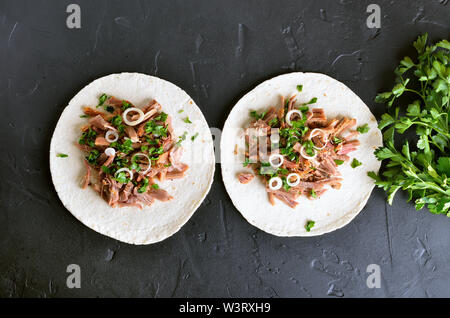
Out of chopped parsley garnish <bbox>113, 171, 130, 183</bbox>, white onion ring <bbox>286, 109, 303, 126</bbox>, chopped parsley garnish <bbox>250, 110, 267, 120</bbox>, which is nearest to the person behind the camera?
chopped parsley garnish <bbox>113, 171, 130, 183</bbox>

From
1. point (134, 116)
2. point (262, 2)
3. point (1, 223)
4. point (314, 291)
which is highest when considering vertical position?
point (262, 2)

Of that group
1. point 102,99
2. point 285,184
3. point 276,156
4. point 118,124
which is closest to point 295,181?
point 285,184

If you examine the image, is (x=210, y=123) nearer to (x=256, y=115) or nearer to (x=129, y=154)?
(x=256, y=115)

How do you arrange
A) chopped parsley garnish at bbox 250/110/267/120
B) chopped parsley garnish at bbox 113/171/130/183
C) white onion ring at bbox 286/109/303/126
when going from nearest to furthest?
chopped parsley garnish at bbox 113/171/130/183
white onion ring at bbox 286/109/303/126
chopped parsley garnish at bbox 250/110/267/120

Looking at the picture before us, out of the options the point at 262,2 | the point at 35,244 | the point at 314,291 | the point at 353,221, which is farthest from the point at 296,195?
the point at 35,244

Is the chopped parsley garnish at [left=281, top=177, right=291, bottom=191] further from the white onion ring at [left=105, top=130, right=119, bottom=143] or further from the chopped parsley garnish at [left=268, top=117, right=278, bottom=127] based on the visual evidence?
the white onion ring at [left=105, top=130, right=119, bottom=143]

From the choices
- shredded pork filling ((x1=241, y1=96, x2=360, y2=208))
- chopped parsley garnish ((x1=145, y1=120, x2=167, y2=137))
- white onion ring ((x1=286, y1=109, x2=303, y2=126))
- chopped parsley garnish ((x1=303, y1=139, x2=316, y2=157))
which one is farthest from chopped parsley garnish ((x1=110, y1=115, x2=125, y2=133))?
chopped parsley garnish ((x1=303, y1=139, x2=316, y2=157))

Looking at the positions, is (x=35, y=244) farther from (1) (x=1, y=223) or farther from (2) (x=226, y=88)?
(2) (x=226, y=88)
